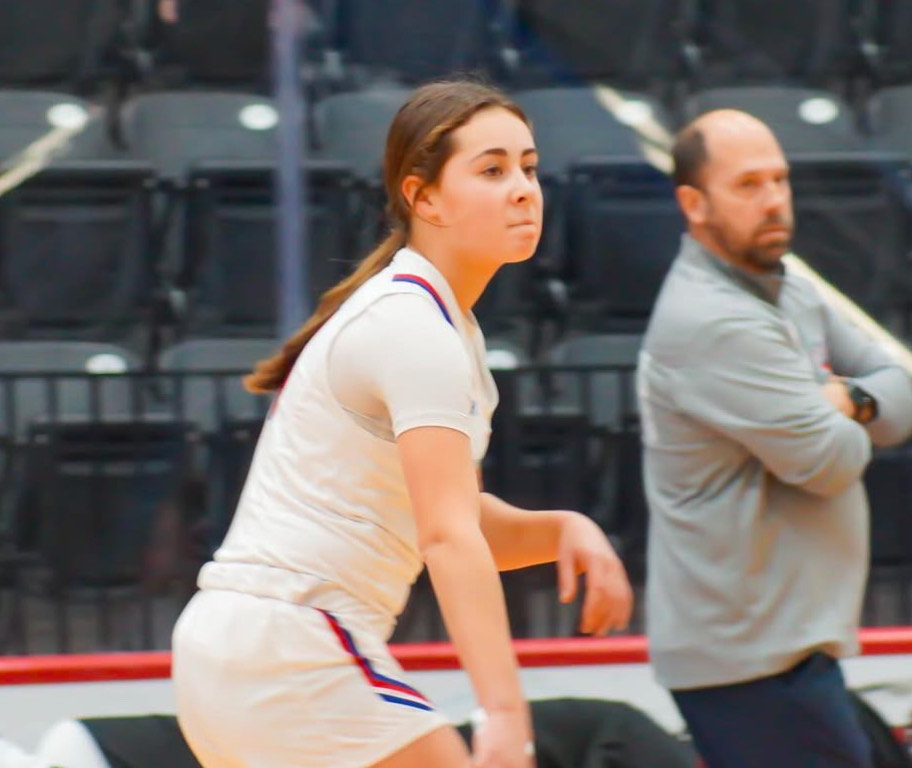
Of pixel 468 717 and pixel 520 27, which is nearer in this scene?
pixel 468 717

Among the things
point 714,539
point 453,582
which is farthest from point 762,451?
point 453,582

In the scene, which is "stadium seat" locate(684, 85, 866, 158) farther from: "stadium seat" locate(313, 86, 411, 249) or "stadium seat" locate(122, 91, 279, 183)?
"stadium seat" locate(122, 91, 279, 183)

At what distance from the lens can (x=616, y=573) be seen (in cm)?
193

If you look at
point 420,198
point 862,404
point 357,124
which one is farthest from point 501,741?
point 357,124

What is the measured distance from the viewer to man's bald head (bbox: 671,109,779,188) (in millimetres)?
2896

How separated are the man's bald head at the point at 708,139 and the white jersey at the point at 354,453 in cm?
105

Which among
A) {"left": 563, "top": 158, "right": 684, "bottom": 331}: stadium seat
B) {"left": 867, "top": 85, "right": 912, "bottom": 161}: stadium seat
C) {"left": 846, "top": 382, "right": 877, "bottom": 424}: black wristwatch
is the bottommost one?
{"left": 846, "top": 382, "right": 877, "bottom": 424}: black wristwatch

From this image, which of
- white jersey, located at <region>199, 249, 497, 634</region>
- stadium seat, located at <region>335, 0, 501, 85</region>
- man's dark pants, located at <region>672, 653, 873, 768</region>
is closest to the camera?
white jersey, located at <region>199, 249, 497, 634</region>

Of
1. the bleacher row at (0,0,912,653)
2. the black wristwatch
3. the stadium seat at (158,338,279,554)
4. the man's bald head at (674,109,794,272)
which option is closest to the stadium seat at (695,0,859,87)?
the bleacher row at (0,0,912,653)

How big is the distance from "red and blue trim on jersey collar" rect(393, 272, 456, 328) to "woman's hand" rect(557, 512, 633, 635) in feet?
1.00

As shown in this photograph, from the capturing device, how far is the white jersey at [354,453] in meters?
1.84

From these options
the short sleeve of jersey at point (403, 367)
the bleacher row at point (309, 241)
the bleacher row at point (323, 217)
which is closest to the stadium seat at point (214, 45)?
the bleacher row at point (323, 217)

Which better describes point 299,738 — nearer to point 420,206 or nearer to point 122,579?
point 420,206

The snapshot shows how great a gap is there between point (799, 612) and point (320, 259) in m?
2.97
